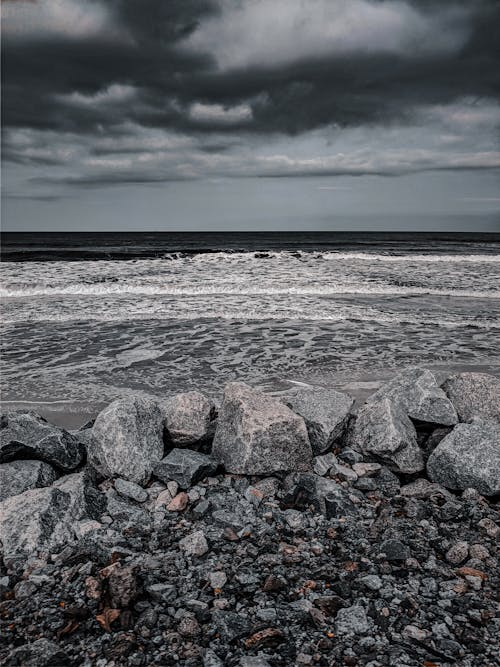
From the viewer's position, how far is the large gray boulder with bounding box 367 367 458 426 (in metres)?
4.56

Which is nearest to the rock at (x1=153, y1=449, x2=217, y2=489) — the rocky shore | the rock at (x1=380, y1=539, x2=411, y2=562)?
the rocky shore

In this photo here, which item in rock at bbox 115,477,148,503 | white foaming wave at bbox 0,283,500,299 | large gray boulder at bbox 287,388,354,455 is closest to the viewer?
rock at bbox 115,477,148,503

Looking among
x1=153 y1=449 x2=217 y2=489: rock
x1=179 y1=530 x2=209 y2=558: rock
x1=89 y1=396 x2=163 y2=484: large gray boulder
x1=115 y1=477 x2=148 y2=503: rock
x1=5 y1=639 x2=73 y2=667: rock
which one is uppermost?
x1=89 y1=396 x2=163 y2=484: large gray boulder

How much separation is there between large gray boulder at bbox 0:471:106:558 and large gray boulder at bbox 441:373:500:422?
3483mm

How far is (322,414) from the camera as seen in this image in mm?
4410

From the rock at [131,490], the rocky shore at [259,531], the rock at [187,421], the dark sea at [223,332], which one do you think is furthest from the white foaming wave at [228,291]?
the rock at [131,490]

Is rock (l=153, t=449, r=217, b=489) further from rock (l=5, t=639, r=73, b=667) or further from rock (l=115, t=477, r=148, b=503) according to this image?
rock (l=5, t=639, r=73, b=667)

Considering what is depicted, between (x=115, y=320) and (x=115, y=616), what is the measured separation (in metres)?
9.96

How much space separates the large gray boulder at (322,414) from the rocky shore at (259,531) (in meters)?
0.02

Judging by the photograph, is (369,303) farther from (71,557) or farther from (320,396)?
(71,557)

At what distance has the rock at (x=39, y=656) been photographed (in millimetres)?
2232

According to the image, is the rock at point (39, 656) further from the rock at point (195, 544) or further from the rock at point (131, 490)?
the rock at point (131, 490)

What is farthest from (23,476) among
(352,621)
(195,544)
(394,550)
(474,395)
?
(474,395)

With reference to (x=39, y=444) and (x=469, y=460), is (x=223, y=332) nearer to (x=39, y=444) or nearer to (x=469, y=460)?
(x=39, y=444)
